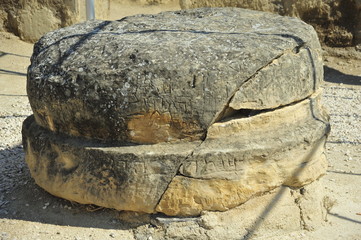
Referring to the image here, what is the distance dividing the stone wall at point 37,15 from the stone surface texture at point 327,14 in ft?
7.93

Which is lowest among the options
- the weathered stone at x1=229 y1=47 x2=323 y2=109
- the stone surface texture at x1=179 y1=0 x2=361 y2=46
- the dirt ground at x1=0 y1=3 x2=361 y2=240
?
the dirt ground at x1=0 y1=3 x2=361 y2=240

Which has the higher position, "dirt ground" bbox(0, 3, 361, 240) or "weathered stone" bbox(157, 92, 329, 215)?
"weathered stone" bbox(157, 92, 329, 215)

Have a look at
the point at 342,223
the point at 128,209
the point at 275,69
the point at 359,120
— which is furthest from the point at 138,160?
the point at 359,120

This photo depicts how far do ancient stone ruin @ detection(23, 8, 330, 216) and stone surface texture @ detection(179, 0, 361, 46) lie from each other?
5445 mm

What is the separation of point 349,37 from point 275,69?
5.88m

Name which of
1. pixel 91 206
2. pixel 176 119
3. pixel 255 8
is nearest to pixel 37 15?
pixel 255 8

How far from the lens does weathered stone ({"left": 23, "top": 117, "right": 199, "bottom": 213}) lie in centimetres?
327

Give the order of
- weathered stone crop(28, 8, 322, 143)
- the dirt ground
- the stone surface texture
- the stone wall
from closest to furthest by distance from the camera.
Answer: weathered stone crop(28, 8, 322, 143) → the dirt ground → the stone surface texture → the stone wall

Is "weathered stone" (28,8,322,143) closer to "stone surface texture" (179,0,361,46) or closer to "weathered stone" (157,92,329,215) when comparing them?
"weathered stone" (157,92,329,215)

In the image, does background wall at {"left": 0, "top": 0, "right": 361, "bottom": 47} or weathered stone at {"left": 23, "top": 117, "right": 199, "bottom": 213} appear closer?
weathered stone at {"left": 23, "top": 117, "right": 199, "bottom": 213}

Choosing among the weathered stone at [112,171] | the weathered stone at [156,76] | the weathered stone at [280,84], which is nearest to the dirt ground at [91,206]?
the weathered stone at [112,171]

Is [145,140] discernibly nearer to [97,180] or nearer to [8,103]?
[97,180]

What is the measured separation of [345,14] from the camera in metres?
8.75

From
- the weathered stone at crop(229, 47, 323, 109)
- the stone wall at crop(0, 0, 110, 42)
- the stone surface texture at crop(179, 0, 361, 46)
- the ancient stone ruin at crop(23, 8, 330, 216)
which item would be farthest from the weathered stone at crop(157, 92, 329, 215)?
the stone wall at crop(0, 0, 110, 42)
